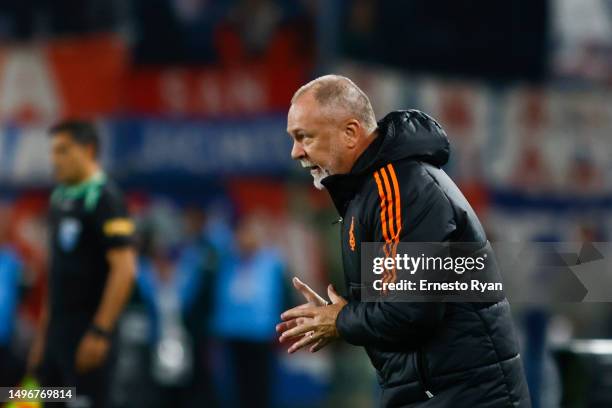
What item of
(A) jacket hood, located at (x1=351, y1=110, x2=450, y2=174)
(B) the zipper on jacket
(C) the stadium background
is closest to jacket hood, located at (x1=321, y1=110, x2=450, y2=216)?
(A) jacket hood, located at (x1=351, y1=110, x2=450, y2=174)

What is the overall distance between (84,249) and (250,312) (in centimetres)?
357

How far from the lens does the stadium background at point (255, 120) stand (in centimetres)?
1312

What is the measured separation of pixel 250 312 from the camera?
11.2 meters

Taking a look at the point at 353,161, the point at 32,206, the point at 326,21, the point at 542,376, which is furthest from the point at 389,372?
the point at 32,206

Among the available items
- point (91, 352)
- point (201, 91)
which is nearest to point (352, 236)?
point (91, 352)

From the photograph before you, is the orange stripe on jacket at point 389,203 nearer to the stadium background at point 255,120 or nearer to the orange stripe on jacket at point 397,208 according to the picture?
the orange stripe on jacket at point 397,208

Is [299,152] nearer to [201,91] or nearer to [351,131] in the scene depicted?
[351,131]

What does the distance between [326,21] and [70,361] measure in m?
6.02

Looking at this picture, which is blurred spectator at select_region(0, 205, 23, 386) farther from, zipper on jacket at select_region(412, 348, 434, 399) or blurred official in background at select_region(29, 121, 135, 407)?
zipper on jacket at select_region(412, 348, 434, 399)

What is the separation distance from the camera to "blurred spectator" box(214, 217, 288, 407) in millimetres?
11133

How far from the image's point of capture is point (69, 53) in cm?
1408

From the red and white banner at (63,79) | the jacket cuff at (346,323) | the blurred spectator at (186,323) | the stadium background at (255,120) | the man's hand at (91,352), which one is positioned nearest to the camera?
the jacket cuff at (346,323)

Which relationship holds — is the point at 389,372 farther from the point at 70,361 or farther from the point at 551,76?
the point at 551,76

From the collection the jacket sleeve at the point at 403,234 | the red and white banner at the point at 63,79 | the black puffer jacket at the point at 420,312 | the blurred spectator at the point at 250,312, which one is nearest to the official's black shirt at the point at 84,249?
the black puffer jacket at the point at 420,312
